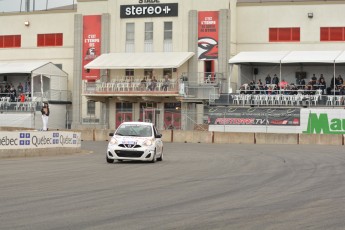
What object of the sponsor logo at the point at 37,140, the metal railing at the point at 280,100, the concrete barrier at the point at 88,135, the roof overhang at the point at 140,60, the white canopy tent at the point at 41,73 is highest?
the roof overhang at the point at 140,60

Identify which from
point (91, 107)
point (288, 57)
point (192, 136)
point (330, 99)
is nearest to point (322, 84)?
point (330, 99)

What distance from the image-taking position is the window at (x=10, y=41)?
7288 centimetres

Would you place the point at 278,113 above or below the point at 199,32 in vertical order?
below

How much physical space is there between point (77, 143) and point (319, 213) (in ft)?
80.1

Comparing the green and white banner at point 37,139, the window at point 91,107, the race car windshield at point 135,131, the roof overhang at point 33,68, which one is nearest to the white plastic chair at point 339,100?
the window at point 91,107

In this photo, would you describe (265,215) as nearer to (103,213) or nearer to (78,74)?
(103,213)

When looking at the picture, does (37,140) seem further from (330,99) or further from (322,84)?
(322,84)

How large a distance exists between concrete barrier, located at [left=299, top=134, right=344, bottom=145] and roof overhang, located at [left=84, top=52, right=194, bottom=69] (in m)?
15.6

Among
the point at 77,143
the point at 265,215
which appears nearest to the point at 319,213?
the point at 265,215

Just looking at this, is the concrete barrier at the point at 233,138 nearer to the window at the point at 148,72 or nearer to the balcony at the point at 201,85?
the balcony at the point at 201,85

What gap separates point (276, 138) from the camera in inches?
1956

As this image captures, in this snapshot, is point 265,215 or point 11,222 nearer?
point 11,222

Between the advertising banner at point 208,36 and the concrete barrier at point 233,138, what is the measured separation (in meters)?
14.0

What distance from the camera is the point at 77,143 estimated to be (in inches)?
1444
